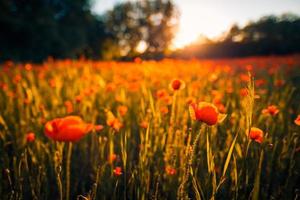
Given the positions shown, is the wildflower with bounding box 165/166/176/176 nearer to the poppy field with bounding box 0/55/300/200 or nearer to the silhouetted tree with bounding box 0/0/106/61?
the poppy field with bounding box 0/55/300/200

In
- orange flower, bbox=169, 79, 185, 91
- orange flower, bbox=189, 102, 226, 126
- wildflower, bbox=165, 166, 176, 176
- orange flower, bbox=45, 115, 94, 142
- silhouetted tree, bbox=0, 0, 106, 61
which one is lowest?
wildflower, bbox=165, 166, 176, 176

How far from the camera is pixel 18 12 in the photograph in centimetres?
1948

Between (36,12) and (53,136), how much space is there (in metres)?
20.8

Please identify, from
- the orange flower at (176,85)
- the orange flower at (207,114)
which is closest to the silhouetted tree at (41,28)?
the orange flower at (176,85)

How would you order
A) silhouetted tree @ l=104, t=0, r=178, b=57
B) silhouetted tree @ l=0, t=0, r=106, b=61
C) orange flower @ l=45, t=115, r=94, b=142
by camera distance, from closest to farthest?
orange flower @ l=45, t=115, r=94, b=142 → silhouetted tree @ l=0, t=0, r=106, b=61 → silhouetted tree @ l=104, t=0, r=178, b=57

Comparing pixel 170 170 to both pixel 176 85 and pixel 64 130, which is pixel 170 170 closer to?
pixel 176 85

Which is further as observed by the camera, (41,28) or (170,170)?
(41,28)

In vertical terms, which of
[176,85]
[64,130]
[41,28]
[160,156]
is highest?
[41,28]

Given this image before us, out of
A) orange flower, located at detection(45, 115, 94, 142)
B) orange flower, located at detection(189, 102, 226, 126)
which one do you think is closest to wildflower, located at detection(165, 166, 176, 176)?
orange flower, located at detection(189, 102, 226, 126)

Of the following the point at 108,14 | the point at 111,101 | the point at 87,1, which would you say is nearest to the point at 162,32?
the point at 108,14

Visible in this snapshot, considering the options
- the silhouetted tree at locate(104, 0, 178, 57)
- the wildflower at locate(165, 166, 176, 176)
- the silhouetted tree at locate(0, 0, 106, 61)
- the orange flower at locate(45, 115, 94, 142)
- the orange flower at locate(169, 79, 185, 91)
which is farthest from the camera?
the silhouetted tree at locate(104, 0, 178, 57)

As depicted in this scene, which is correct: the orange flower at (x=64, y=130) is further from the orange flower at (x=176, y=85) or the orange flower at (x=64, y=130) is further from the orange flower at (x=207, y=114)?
the orange flower at (x=176, y=85)

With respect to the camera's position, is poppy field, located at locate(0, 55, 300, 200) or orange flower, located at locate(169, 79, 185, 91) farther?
orange flower, located at locate(169, 79, 185, 91)

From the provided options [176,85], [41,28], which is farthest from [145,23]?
[176,85]
